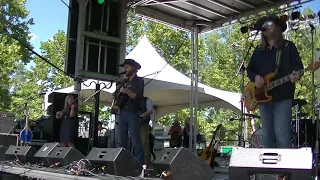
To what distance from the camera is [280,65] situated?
3.58m

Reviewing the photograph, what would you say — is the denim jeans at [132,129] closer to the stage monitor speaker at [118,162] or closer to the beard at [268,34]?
the stage monitor speaker at [118,162]

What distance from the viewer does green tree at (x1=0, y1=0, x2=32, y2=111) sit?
1496 cm

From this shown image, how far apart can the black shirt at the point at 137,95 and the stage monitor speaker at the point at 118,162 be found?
960 mm

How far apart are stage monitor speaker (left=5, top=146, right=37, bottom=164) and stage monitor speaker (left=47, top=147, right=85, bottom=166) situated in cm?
54

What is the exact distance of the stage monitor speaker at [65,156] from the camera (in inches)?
158

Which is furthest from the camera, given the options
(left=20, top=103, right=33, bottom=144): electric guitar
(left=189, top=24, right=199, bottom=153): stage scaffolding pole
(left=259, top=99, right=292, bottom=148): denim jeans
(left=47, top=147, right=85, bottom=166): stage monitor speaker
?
(left=189, top=24, right=199, bottom=153): stage scaffolding pole

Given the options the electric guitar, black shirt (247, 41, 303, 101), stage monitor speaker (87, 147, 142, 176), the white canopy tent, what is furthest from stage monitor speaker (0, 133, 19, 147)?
black shirt (247, 41, 303, 101)

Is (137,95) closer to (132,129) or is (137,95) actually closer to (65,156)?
(132,129)

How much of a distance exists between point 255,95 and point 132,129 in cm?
145

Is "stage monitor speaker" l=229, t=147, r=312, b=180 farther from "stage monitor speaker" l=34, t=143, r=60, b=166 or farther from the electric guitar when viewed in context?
the electric guitar

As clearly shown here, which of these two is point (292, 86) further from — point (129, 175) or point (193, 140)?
point (193, 140)

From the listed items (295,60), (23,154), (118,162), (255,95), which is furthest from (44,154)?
(295,60)

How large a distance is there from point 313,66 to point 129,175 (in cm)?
198

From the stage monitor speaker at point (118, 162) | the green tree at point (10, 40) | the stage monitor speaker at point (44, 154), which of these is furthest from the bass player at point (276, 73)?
the green tree at point (10, 40)
